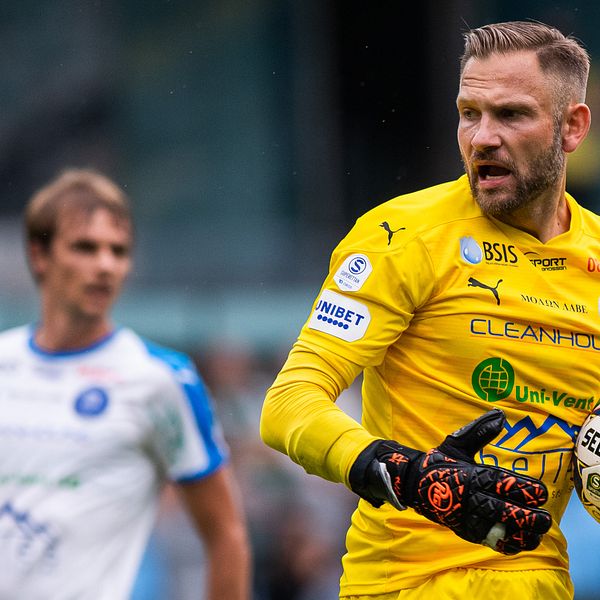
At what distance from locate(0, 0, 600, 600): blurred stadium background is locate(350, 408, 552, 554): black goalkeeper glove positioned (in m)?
5.97

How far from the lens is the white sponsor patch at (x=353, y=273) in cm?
352

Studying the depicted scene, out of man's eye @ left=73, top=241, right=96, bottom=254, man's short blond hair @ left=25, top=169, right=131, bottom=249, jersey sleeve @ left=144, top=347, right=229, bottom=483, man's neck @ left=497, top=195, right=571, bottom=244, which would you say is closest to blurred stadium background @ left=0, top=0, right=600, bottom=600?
man's short blond hair @ left=25, top=169, right=131, bottom=249

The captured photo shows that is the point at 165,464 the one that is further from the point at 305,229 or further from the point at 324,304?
the point at 305,229

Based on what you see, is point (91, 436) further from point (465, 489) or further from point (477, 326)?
point (465, 489)

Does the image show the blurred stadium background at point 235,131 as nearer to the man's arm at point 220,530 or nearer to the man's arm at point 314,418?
the man's arm at point 220,530

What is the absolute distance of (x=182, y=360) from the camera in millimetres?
5027

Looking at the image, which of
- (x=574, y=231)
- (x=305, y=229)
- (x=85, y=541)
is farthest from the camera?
(x=305, y=229)

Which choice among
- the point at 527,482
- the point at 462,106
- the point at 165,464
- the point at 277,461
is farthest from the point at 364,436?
the point at 277,461

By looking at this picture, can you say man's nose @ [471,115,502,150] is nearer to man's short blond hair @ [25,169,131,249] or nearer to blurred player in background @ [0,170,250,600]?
blurred player in background @ [0,170,250,600]

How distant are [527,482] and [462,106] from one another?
112cm

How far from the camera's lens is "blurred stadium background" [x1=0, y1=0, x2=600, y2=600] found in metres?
10.5

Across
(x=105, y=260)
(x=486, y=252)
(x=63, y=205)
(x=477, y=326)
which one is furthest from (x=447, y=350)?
(x=63, y=205)

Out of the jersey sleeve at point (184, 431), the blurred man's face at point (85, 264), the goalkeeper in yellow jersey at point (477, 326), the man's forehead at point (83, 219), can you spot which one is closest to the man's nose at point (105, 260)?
the blurred man's face at point (85, 264)

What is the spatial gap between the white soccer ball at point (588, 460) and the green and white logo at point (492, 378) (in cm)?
24
